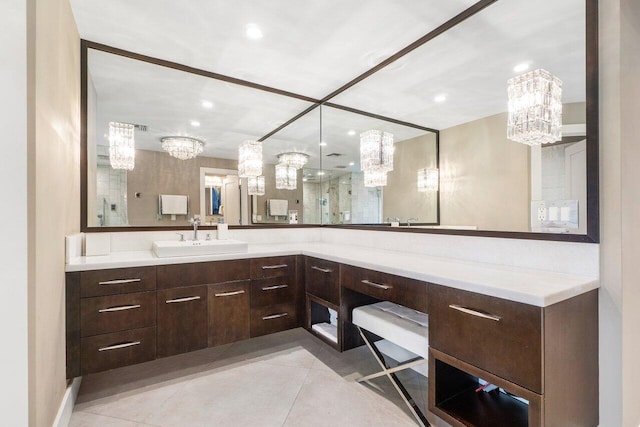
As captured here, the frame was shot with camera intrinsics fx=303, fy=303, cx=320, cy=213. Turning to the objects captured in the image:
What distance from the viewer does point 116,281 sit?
186 cm

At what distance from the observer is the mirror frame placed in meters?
1.38

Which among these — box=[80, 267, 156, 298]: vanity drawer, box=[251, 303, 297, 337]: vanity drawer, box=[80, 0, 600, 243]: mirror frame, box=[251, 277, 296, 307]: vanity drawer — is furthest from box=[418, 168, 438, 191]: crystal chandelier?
box=[80, 267, 156, 298]: vanity drawer

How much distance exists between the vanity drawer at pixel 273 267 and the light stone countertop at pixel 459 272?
5cm

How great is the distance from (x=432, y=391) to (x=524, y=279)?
70cm

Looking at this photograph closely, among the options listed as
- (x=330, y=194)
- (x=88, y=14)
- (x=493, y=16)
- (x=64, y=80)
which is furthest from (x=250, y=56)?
(x=493, y=16)

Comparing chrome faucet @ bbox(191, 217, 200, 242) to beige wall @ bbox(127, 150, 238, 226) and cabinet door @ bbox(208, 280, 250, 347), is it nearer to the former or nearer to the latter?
beige wall @ bbox(127, 150, 238, 226)

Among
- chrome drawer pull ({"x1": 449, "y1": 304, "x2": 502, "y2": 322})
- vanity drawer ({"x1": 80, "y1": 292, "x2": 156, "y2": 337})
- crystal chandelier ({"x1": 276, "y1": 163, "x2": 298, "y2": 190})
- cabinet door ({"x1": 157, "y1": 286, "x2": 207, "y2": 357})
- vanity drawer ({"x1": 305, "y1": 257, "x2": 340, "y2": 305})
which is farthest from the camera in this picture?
crystal chandelier ({"x1": 276, "y1": 163, "x2": 298, "y2": 190})

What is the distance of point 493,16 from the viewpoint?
5.97 ft

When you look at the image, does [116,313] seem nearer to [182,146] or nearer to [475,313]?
[182,146]

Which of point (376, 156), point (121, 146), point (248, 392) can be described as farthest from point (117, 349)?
point (376, 156)

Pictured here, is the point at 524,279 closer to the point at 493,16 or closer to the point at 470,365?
the point at 470,365

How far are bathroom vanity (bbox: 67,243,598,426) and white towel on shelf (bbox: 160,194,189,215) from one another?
1.78ft

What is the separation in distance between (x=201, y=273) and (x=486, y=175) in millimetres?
1961

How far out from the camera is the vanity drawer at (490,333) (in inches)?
43.7
